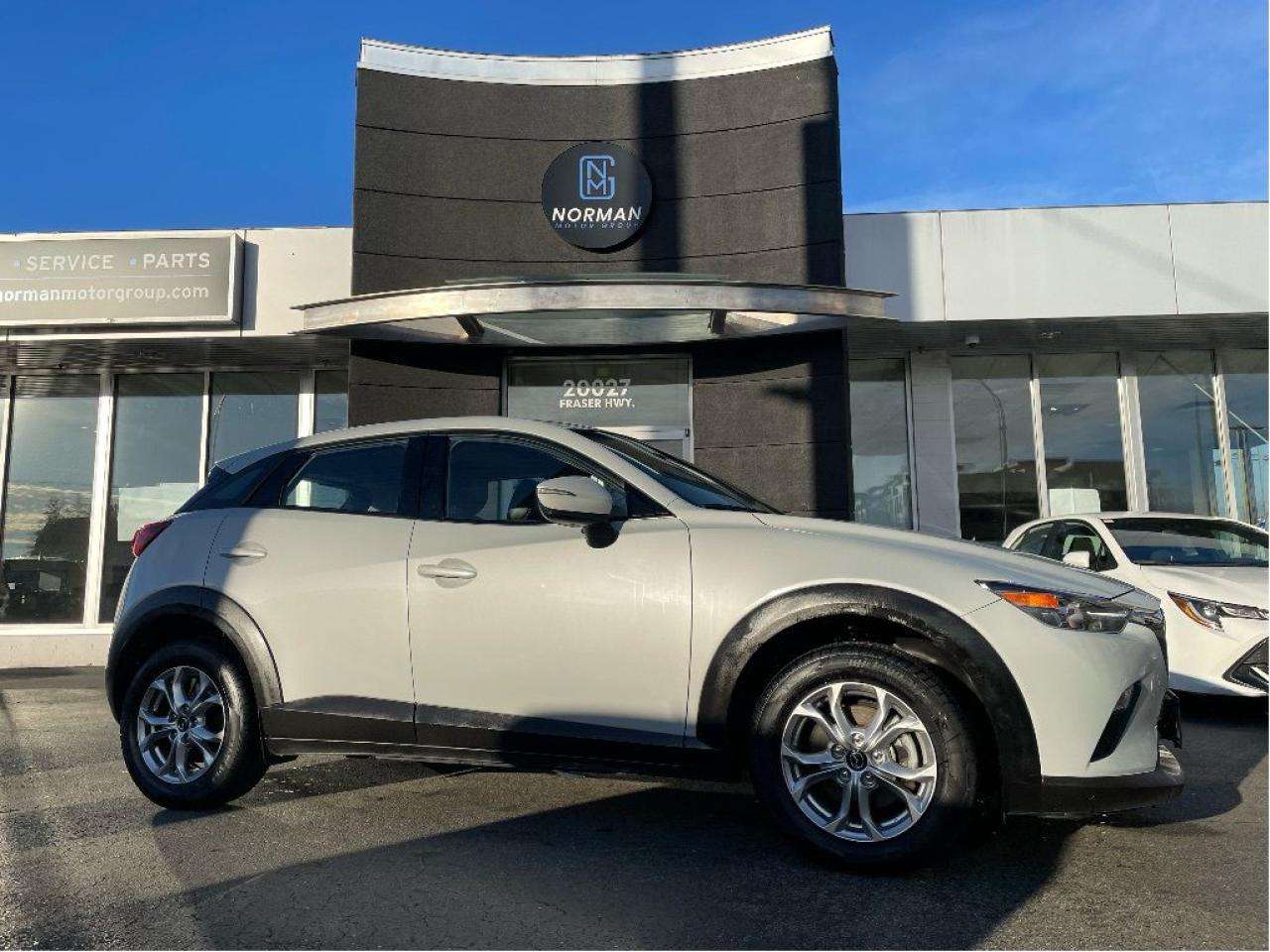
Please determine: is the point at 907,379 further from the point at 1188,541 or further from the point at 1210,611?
the point at 1210,611

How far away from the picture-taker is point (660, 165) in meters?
9.65

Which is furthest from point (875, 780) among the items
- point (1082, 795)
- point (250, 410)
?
point (250, 410)

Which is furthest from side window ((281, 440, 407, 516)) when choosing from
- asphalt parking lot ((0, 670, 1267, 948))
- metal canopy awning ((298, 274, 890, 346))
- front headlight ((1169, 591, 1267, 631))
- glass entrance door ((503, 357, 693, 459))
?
glass entrance door ((503, 357, 693, 459))

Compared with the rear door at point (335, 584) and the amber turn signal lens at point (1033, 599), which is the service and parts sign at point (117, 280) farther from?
the amber turn signal lens at point (1033, 599)

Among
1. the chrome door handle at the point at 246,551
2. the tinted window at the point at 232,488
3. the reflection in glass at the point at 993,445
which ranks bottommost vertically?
the chrome door handle at the point at 246,551

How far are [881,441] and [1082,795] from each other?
839 centimetres

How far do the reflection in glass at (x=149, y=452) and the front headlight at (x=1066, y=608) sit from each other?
35.0 feet

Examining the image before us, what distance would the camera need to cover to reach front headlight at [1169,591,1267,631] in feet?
18.6

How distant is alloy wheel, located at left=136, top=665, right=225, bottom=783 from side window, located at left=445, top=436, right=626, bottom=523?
139 cm

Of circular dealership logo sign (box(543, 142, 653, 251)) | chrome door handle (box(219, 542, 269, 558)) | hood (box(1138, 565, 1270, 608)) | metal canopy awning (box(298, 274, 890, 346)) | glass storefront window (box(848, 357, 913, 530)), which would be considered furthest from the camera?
glass storefront window (box(848, 357, 913, 530))

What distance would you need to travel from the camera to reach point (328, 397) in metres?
11.3

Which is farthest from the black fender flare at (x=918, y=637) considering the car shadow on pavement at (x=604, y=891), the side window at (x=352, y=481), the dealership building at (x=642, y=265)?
the dealership building at (x=642, y=265)

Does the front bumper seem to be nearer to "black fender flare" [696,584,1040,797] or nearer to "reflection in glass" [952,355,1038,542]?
"black fender flare" [696,584,1040,797]

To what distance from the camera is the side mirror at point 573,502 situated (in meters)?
3.41
